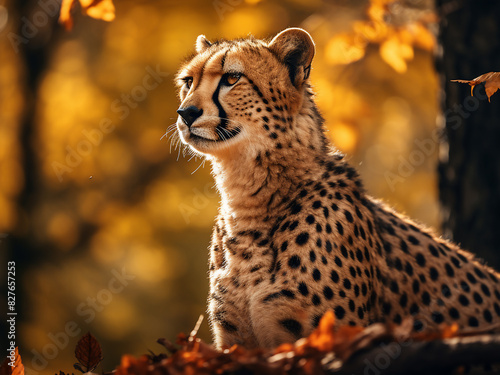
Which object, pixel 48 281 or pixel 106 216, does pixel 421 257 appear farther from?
pixel 48 281

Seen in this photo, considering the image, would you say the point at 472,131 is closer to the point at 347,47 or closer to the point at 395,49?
the point at 395,49

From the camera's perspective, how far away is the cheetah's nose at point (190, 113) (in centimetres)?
401

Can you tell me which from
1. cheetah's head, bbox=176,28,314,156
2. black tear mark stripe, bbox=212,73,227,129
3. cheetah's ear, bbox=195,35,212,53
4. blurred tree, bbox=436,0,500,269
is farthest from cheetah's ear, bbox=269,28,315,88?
blurred tree, bbox=436,0,500,269

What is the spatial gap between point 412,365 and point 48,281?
10.3 m

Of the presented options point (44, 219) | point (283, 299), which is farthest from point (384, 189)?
point (283, 299)

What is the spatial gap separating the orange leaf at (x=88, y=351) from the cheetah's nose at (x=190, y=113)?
1465 millimetres

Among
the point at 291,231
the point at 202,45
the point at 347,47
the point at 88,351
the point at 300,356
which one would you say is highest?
the point at 347,47

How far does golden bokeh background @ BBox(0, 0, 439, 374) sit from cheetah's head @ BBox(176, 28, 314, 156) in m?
6.46

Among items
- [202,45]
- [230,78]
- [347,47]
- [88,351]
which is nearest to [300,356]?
[88,351]

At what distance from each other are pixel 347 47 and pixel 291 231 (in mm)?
3492

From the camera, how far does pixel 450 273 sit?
4.30 meters

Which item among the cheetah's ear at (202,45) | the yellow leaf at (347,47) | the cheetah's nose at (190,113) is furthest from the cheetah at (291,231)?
the yellow leaf at (347,47)

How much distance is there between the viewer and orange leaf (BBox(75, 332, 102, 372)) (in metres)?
3.61

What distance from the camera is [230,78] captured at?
13.9ft
